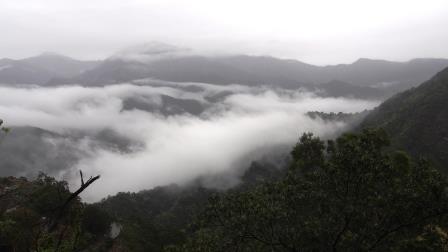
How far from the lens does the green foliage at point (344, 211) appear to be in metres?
21.3

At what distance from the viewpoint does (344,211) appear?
2119cm

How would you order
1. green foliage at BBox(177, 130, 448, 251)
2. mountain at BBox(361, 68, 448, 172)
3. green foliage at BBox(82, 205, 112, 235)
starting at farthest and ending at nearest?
mountain at BBox(361, 68, 448, 172), green foliage at BBox(82, 205, 112, 235), green foliage at BBox(177, 130, 448, 251)

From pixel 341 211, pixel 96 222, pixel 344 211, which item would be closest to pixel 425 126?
pixel 96 222

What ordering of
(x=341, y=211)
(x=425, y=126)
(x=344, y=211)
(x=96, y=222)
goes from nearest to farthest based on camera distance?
(x=344, y=211) < (x=341, y=211) < (x=96, y=222) < (x=425, y=126)

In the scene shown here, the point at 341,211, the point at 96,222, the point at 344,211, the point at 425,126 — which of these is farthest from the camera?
the point at 425,126

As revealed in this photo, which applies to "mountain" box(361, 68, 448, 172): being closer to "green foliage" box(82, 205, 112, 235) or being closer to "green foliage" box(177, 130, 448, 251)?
"green foliage" box(82, 205, 112, 235)

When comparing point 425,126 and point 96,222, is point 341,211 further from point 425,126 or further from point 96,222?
point 425,126

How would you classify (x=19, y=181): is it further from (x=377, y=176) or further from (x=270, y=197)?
(x=377, y=176)

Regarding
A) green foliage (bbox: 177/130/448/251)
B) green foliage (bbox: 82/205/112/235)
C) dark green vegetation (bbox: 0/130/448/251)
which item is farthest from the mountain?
green foliage (bbox: 177/130/448/251)

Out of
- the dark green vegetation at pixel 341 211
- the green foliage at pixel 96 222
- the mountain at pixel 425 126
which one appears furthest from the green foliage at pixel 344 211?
the mountain at pixel 425 126

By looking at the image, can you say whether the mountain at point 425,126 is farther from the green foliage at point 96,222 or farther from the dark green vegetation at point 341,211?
the dark green vegetation at point 341,211

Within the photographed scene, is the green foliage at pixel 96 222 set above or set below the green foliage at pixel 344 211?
below

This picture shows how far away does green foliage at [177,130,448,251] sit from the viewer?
69.8 ft

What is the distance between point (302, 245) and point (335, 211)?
2869 millimetres
